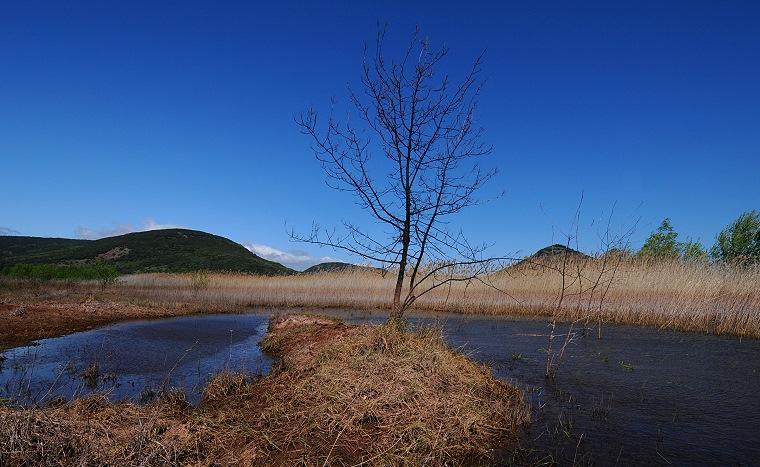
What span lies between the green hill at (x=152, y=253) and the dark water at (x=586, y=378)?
164ft

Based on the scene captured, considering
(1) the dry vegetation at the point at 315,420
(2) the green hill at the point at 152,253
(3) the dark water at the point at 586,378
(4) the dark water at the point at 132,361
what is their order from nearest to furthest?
1. (1) the dry vegetation at the point at 315,420
2. (3) the dark water at the point at 586,378
3. (4) the dark water at the point at 132,361
4. (2) the green hill at the point at 152,253

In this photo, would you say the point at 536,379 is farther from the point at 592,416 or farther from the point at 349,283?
the point at 349,283

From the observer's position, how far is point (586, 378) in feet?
23.5

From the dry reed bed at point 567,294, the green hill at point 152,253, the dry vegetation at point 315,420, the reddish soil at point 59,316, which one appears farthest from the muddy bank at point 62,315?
the green hill at point 152,253

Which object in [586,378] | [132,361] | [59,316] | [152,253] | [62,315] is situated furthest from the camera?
[152,253]

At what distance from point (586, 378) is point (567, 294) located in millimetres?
2614

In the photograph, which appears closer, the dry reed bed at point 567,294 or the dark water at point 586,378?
the dark water at point 586,378

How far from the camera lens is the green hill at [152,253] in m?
72.7

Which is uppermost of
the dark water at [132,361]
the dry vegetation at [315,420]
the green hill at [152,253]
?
the green hill at [152,253]

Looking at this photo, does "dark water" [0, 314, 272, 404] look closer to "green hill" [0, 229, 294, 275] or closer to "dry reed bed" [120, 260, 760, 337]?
"dry reed bed" [120, 260, 760, 337]

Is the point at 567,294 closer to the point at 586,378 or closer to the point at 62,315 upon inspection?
the point at 586,378

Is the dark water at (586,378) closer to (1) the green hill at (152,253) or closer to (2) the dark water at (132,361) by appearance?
(2) the dark water at (132,361)

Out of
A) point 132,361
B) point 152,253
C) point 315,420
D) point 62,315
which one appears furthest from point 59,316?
point 152,253

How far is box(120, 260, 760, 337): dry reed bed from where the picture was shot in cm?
1307
